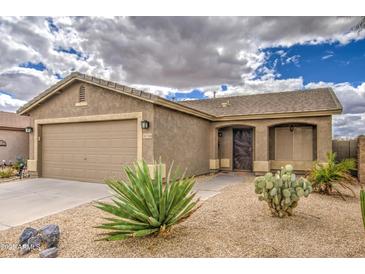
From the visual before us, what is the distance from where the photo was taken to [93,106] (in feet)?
33.3

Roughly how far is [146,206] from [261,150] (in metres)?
9.59

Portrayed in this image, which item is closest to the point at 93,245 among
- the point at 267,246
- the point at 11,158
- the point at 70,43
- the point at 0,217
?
the point at 267,246

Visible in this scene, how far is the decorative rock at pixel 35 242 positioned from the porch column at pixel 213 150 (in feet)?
33.3

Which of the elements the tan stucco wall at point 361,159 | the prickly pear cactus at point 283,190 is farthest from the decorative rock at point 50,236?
the tan stucco wall at point 361,159

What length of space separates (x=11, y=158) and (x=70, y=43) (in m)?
12.5

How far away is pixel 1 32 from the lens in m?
7.42

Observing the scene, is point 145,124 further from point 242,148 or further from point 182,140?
point 242,148

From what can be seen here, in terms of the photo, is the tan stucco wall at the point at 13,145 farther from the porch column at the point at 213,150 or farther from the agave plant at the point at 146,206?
the agave plant at the point at 146,206

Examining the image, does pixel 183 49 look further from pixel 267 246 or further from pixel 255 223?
pixel 267 246

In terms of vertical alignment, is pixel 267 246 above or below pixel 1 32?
below

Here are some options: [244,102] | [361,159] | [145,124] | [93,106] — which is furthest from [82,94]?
[361,159]

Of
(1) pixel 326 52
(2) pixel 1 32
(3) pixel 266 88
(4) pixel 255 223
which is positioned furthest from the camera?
(3) pixel 266 88
